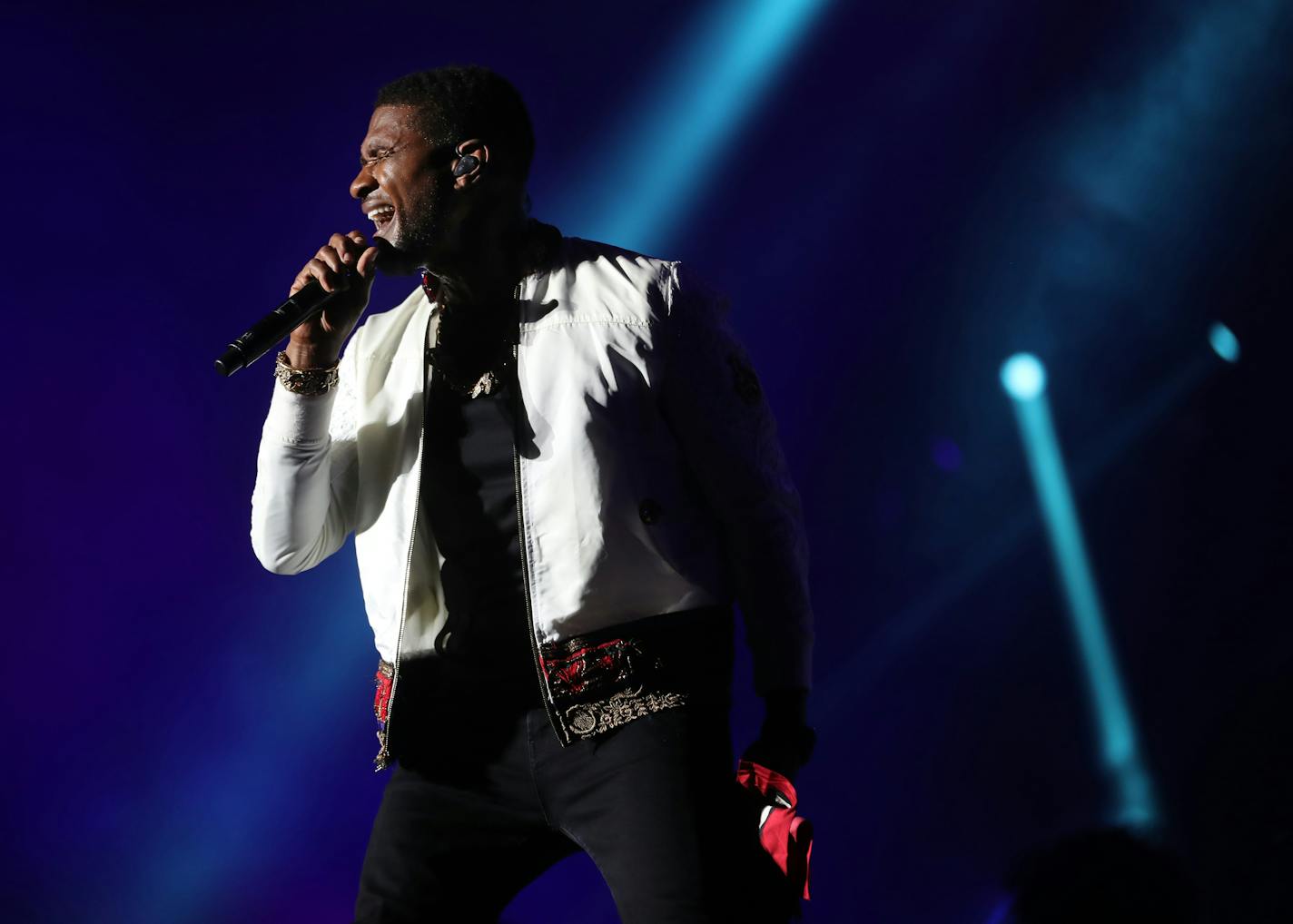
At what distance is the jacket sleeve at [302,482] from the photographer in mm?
1594

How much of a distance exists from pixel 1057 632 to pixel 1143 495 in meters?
0.44

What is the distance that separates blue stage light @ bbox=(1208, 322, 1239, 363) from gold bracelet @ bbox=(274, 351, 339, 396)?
247cm

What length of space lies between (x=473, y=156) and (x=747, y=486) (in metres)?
0.70

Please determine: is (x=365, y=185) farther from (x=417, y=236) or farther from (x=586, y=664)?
(x=586, y=664)

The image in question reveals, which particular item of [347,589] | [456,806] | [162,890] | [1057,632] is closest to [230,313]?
[347,589]

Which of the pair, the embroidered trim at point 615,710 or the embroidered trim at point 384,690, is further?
the embroidered trim at point 384,690

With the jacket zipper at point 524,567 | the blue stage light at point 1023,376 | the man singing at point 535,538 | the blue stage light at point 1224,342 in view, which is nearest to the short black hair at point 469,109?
the man singing at point 535,538

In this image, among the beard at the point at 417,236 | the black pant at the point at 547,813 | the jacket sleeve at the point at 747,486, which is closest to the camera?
the black pant at the point at 547,813

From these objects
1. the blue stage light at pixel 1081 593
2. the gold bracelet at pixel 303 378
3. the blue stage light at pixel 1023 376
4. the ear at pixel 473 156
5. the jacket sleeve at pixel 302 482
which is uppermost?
the ear at pixel 473 156

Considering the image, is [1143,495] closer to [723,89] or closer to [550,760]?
[723,89]

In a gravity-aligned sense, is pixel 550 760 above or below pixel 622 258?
below

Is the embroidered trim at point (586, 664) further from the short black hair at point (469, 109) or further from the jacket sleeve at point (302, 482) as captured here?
the short black hair at point (469, 109)

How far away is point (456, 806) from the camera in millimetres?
1496

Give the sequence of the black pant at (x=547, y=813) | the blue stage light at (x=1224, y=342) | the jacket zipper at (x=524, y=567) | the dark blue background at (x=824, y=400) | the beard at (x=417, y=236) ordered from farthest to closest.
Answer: the blue stage light at (x=1224, y=342), the dark blue background at (x=824, y=400), the beard at (x=417, y=236), the jacket zipper at (x=524, y=567), the black pant at (x=547, y=813)
